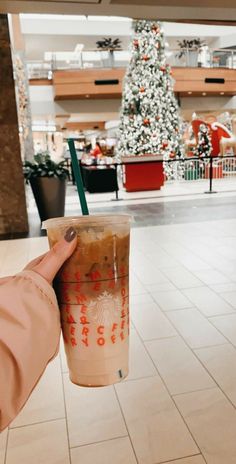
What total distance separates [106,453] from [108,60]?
62.5ft

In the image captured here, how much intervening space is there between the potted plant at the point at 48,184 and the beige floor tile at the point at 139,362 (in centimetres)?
416

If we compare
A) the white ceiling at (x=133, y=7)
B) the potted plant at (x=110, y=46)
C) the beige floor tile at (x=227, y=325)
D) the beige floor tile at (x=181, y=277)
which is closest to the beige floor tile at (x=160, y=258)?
the beige floor tile at (x=181, y=277)

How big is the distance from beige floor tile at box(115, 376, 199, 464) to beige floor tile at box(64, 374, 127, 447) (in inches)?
2.0

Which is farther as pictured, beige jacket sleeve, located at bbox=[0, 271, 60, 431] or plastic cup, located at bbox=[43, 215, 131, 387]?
plastic cup, located at bbox=[43, 215, 131, 387]

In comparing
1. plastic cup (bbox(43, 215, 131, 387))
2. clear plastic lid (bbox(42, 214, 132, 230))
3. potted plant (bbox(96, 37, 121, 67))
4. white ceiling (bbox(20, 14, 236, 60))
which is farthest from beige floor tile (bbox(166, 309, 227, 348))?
white ceiling (bbox(20, 14, 236, 60))

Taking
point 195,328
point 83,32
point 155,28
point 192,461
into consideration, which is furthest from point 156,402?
point 83,32

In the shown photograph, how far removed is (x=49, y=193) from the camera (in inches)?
250

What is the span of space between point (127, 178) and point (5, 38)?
211 inches

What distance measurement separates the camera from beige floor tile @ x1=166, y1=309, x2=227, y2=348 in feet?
8.21

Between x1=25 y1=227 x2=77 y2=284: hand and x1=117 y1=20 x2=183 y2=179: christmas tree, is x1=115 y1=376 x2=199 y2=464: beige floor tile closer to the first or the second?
x1=25 y1=227 x2=77 y2=284: hand

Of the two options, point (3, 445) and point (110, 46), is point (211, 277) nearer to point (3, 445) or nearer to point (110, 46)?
point (3, 445)

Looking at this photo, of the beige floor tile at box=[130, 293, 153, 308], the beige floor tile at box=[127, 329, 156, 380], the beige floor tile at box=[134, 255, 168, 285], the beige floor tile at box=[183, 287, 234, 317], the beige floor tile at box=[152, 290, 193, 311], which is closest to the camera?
the beige floor tile at box=[127, 329, 156, 380]

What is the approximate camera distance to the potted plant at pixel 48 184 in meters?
6.34

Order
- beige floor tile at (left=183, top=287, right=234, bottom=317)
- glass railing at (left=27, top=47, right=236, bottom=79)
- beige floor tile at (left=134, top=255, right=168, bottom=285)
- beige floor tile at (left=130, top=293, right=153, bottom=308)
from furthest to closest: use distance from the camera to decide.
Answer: glass railing at (left=27, top=47, right=236, bottom=79) < beige floor tile at (left=134, top=255, right=168, bottom=285) < beige floor tile at (left=130, top=293, right=153, bottom=308) < beige floor tile at (left=183, top=287, right=234, bottom=317)
